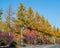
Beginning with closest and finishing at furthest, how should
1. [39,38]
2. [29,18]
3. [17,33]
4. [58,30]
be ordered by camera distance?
[17,33]
[29,18]
[39,38]
[58,30]

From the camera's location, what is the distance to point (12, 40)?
60.5m

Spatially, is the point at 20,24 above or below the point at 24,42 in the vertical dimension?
above

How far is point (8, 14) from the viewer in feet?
221

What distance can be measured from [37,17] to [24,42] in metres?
22.8

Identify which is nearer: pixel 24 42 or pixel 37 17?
pixel 24 42

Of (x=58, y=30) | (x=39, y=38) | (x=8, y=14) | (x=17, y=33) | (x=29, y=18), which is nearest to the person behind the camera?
(x=8, y=14)

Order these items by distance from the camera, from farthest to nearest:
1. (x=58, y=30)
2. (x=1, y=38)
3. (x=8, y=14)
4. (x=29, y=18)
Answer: (x=58, y=30), (x=29, y=18), (x=8, y=14), (x=1, y=38)

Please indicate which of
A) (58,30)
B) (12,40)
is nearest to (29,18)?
(12,40)

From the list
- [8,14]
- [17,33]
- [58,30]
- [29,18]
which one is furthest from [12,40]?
[58,30]

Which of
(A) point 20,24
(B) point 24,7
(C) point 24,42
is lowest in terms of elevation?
(C) point 24,42

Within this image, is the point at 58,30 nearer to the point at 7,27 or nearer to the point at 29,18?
the point at 29,18

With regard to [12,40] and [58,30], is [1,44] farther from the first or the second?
[58,30]

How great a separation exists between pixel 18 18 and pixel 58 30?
237 ft

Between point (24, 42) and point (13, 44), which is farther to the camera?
point (24, 42)
